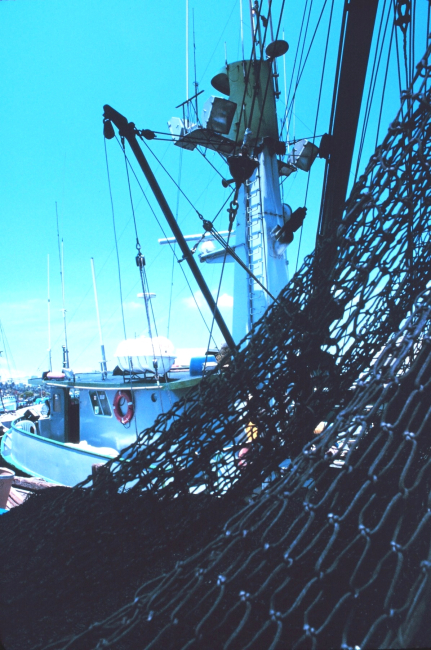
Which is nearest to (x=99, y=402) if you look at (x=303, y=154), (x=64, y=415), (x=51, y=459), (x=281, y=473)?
(x=64, y=415)

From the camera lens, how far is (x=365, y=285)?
74.5 inches

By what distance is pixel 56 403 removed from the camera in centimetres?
998

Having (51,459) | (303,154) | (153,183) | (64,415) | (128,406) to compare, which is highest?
(303,154)

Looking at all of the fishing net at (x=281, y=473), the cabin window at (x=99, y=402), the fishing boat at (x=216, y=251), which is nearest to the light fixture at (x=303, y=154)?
the fishing boat at (x=216, y=251)

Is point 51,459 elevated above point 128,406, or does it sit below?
below

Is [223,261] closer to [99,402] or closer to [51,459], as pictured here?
[99,402]

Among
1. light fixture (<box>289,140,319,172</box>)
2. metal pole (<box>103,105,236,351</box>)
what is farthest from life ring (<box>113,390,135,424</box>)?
light fixture (<box>289,140,319,172</box>)

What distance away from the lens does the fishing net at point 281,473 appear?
4.99ft

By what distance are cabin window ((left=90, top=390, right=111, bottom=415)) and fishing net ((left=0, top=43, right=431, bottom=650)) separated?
235 inches

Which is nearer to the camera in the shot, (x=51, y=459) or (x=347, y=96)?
(x=347, y=96)

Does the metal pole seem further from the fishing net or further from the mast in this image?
the fishing net

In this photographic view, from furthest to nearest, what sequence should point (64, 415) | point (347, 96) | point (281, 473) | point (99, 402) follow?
point (64, 415)
point (99, 402)
point (347, 96)
point (281, 473)

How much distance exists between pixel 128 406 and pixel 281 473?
20.4 ft

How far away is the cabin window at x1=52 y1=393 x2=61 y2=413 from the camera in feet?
32.3
